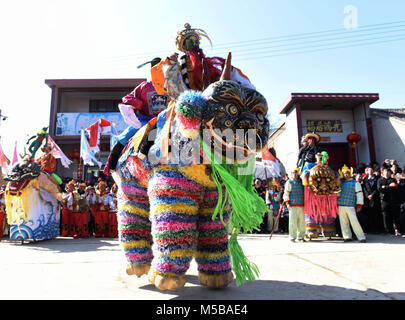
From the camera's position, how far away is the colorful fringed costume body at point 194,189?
1.85 metres

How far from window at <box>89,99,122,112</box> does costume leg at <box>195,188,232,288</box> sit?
1421cm

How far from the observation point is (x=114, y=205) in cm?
749

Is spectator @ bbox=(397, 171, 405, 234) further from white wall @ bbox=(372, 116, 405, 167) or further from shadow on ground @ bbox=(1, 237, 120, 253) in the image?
shadow on ground @ bbox=(1, 237, 120, 253)

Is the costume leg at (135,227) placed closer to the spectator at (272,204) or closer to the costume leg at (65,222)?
the costume leg at (65,222)

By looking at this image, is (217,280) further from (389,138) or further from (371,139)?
(371,139)

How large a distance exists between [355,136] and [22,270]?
1240cm

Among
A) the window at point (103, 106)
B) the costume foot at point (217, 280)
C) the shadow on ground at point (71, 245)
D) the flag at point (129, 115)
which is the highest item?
the window at point (103, 106)

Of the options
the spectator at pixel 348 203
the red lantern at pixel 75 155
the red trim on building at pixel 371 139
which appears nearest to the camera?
the spectator at pixel 348 203

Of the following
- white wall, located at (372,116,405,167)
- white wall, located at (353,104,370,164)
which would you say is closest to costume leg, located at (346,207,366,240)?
white wall, located at (372,116,405,167)

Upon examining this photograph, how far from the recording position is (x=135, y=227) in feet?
7.52

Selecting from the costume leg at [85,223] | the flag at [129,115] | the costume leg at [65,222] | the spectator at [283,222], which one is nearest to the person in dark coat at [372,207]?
the spectator at [283,222]

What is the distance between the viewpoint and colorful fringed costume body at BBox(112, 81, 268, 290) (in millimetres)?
1853

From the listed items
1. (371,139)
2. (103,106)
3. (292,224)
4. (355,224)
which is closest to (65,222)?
(292,224)

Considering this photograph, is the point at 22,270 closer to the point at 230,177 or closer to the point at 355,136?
the point at 230,177
